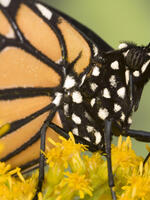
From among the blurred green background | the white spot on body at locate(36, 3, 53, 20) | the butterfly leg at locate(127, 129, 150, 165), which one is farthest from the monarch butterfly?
the blurred green background

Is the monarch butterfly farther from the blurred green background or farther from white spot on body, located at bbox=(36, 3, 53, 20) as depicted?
the blurred green background

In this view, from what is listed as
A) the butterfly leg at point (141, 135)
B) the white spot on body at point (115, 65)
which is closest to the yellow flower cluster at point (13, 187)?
the butterfly leg at point (141, 135)

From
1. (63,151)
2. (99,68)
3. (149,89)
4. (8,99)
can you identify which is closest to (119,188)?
(63,151)

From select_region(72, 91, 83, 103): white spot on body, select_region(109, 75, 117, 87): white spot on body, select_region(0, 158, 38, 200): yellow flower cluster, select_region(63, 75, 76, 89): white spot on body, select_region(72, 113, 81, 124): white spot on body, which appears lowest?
select_region(0, 158, 38, 200): yellow flower cluster

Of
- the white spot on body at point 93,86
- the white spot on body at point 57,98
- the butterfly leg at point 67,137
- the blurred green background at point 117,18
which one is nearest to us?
the butterfly leg at point 67,137

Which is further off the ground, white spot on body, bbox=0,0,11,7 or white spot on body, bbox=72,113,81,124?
white spot on body, bbox=0,0,11,7

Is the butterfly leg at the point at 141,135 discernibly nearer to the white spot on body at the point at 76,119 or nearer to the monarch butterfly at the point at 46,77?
the monarch butterfly at the point at 46,77

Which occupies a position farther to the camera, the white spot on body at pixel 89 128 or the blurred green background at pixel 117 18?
the blurred green background at pixel 117 18
